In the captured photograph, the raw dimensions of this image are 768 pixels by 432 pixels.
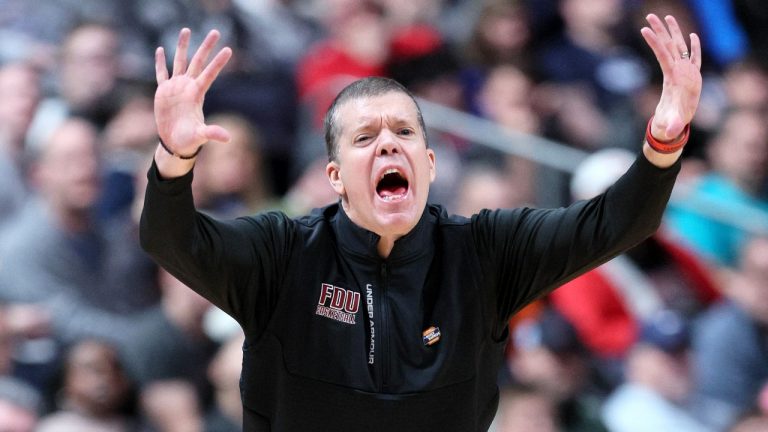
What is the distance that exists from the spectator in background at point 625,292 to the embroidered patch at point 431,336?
2.65 metres

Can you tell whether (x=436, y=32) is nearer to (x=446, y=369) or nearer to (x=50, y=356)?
(x=50, y=356)

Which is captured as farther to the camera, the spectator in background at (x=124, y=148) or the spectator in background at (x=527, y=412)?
the spectator in background at (x=124, y=148)

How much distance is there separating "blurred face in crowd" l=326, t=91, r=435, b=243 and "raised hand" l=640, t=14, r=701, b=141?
580 mm

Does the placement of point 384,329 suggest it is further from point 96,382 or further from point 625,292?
point 625,292

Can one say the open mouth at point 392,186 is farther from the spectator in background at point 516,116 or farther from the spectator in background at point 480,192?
the spectator in background at point 516,116

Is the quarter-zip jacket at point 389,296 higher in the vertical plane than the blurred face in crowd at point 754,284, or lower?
higher

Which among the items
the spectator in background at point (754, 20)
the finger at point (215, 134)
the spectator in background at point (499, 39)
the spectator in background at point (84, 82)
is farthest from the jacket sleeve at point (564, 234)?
the spectator in background at point (754, 20)

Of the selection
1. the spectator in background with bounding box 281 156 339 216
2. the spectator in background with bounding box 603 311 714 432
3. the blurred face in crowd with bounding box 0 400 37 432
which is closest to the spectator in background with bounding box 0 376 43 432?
the blurred face in crowd with bounding box 0 400 37 432

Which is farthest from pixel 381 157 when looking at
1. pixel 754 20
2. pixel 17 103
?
pixel 754 20

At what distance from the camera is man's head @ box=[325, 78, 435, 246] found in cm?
305

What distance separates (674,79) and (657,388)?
2806 mm

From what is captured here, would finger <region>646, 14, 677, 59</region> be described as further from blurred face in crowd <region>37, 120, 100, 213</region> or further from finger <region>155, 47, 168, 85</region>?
blurred face in crowd <region>37, 120, 100, 213</region>

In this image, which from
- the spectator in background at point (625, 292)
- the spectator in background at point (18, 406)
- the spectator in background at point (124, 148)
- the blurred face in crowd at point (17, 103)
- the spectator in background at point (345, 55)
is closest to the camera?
the spectator in background at point (18, 406)

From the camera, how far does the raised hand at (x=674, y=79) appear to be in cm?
290
